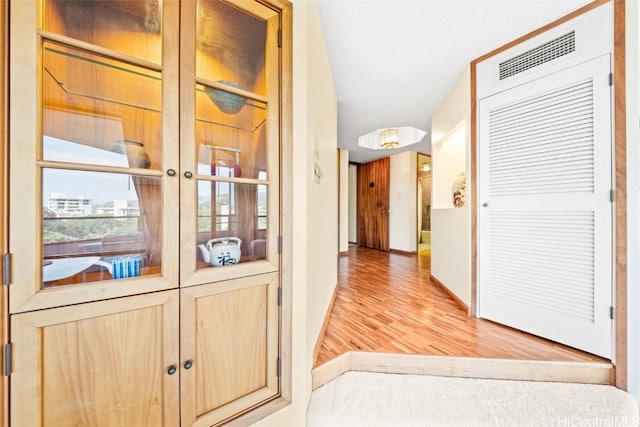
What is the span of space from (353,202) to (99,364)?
246 inches

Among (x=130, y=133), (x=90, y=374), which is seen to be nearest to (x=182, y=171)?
(x=130, y=133)

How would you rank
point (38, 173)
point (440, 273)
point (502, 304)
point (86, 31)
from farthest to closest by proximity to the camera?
point (440, 273) < point (502, 304) < point (86, 31) < point (38, 173)

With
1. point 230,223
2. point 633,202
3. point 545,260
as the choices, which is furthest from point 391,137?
point 230,223

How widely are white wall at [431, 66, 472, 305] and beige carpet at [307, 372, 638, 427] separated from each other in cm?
88

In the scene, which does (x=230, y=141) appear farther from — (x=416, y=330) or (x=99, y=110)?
(x=416, y=330)

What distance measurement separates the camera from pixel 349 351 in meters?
1.68

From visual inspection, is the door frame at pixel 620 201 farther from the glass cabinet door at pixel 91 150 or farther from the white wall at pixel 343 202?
the white wall at pixel 343 202

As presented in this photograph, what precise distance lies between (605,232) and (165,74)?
265cm

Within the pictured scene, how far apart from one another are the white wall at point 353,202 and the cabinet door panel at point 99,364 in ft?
19.6

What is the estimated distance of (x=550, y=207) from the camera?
5.85 feet

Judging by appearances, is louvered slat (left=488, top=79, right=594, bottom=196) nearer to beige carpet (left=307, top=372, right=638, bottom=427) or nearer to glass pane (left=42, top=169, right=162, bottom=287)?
beige carpet (left=307, top=372, right=638, bottom=427)

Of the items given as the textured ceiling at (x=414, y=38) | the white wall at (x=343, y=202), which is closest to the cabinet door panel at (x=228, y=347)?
the textured ceiling at (x=414, y=38)

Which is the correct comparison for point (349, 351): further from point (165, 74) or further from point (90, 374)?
point (165, 74)

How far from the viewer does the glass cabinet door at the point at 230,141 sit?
96 cm
